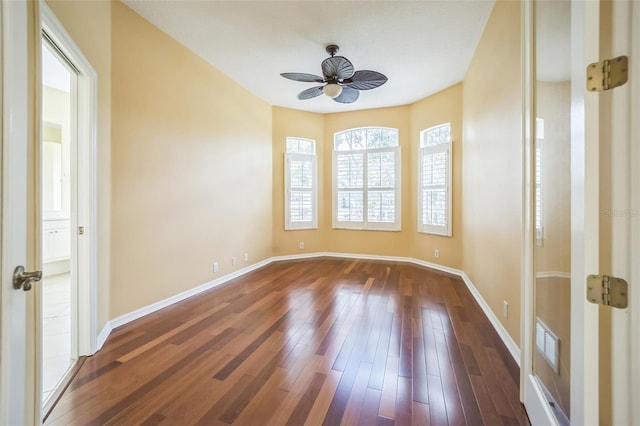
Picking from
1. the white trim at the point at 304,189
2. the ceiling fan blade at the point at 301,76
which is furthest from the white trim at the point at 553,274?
the white trim at the point at 304,189

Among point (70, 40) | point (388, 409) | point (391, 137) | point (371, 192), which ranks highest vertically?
point (391, 137)

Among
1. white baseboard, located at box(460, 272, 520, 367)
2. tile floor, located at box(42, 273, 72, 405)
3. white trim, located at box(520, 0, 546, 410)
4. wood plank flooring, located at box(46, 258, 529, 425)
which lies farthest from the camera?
white baseboard, located at box(460, 272, 520, 367)

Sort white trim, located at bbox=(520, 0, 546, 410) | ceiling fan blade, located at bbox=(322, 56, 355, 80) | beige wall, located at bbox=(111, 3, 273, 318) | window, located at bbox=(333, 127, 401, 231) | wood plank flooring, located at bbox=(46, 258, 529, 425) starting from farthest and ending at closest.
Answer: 1. window, located at bbox=(333, 127, 401, 231)
2. ceiling fan blade, located at bbox=(322, 56, 355, 80)
3. beige wall, located at bbox=(111, 3, 273, 318)
4. wood plank flooring, located at bbox=(46, 258, 529, 425)
5. white trim, located at bbox=(520, 0, 546, 410)

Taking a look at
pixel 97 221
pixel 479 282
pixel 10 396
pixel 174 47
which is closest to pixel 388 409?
pixel 10 396

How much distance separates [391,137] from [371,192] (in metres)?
1.19

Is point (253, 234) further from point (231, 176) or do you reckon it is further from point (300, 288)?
point (300, 288)

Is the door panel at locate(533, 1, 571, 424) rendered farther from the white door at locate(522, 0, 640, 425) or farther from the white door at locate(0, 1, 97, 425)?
the white door at locate(0, 1, 97, 425)

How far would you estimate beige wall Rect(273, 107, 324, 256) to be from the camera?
5.41 meters

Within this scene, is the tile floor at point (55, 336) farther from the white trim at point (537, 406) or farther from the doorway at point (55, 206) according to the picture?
the white trim at point (537, 406)

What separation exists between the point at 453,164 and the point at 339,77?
2.48m

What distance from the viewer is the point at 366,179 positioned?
5551mm

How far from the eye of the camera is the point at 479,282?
3.17m

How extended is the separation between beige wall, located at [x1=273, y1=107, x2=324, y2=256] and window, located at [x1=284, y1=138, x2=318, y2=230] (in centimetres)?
10

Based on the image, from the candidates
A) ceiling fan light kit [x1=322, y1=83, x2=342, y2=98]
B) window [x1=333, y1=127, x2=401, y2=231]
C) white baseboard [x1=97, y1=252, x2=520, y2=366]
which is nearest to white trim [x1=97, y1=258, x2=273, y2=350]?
white baseboard [x1=97, y1=252, x2=520, y2=366]
